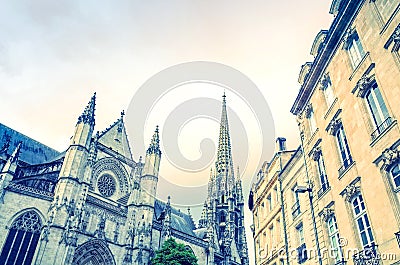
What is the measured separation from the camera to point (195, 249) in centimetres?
3419

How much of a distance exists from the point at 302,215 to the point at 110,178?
67.3 feet

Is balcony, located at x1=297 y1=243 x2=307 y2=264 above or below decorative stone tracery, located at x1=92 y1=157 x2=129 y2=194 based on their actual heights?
below

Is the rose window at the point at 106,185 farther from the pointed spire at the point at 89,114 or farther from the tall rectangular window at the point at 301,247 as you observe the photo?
the tall rectangular window at the point at 301,247

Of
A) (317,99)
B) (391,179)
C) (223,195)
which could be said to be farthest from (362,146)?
(223,195)

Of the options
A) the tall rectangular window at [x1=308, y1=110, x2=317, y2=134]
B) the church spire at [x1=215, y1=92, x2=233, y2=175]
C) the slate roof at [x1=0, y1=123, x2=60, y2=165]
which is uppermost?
the church spire at [x1=215, y1=92, x2=233, y2=175]

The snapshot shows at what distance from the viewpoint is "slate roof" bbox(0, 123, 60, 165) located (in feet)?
91.7

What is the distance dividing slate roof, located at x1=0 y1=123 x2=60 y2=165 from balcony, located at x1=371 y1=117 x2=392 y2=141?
29.8 metres

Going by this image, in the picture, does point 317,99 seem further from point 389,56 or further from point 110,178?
point 110,178

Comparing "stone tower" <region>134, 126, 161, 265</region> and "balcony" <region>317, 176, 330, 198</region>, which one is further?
"stone tower" <region>134, 126, 161, 265</region>

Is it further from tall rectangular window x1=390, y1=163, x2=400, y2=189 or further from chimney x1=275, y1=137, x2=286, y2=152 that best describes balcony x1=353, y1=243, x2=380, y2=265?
chimney x1=275, y1=137, x2=286, y2=152

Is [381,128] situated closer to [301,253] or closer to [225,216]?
[301,253]

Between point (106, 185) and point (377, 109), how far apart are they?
965 inches

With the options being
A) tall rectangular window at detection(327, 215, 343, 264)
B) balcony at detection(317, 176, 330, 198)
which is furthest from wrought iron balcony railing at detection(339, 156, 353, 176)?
tall rectangular window at detection(327, 215, 343, 264)

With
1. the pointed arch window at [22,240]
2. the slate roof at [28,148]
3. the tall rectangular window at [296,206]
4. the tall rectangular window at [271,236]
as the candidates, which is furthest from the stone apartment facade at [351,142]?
the slate roof at [28,148]
